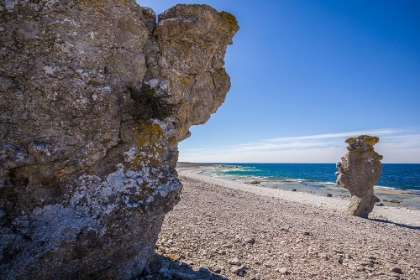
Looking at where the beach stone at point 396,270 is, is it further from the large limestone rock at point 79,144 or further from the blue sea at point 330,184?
the blue sea at point 330,184

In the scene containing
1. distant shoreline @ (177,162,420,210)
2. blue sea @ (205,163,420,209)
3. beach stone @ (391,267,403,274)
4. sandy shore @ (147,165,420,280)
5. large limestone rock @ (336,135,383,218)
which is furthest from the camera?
blue sea @ (205,163,420,209)

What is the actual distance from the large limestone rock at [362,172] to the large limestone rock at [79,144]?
15199 mm

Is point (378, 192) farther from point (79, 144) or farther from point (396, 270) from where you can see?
point (79, 144)

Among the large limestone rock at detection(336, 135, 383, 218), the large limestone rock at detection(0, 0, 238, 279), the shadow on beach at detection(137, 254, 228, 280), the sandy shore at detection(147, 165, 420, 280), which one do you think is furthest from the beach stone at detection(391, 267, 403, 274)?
the large limestone rock at detection(336, 135, 383, 218)

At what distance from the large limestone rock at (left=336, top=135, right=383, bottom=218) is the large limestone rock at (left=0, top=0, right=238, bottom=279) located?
49.9ft

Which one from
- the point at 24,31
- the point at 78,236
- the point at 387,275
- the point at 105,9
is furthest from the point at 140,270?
the point at 387,275

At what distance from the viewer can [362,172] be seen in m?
15.2

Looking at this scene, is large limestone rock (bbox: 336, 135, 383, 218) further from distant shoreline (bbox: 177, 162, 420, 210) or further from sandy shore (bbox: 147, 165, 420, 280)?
distant shoreline (bbox: 177, 162, 420, 210)

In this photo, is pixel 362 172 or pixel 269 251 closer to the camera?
pixel 269 251

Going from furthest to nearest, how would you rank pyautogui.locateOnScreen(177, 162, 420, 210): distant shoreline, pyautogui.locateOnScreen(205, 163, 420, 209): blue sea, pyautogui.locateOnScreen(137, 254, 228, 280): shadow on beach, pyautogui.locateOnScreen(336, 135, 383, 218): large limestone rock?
1. pyautogui.locateOnScreen(205, 163, 420, 209): blue sea
2. pyautogui.locateOnScreen(177, 162, 420, 210): distant shoreline
3. pyautogui.locateOnScreen(336, 135, 383, 218): large limestone rock
4. pyautogui.locateOnScreen(137, 254, 228, 280): shadow on beach

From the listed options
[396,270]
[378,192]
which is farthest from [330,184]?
[396,270]

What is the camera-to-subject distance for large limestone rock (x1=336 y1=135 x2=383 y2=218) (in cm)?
1499

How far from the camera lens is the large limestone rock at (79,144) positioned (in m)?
3.15

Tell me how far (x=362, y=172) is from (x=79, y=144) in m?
16.9
